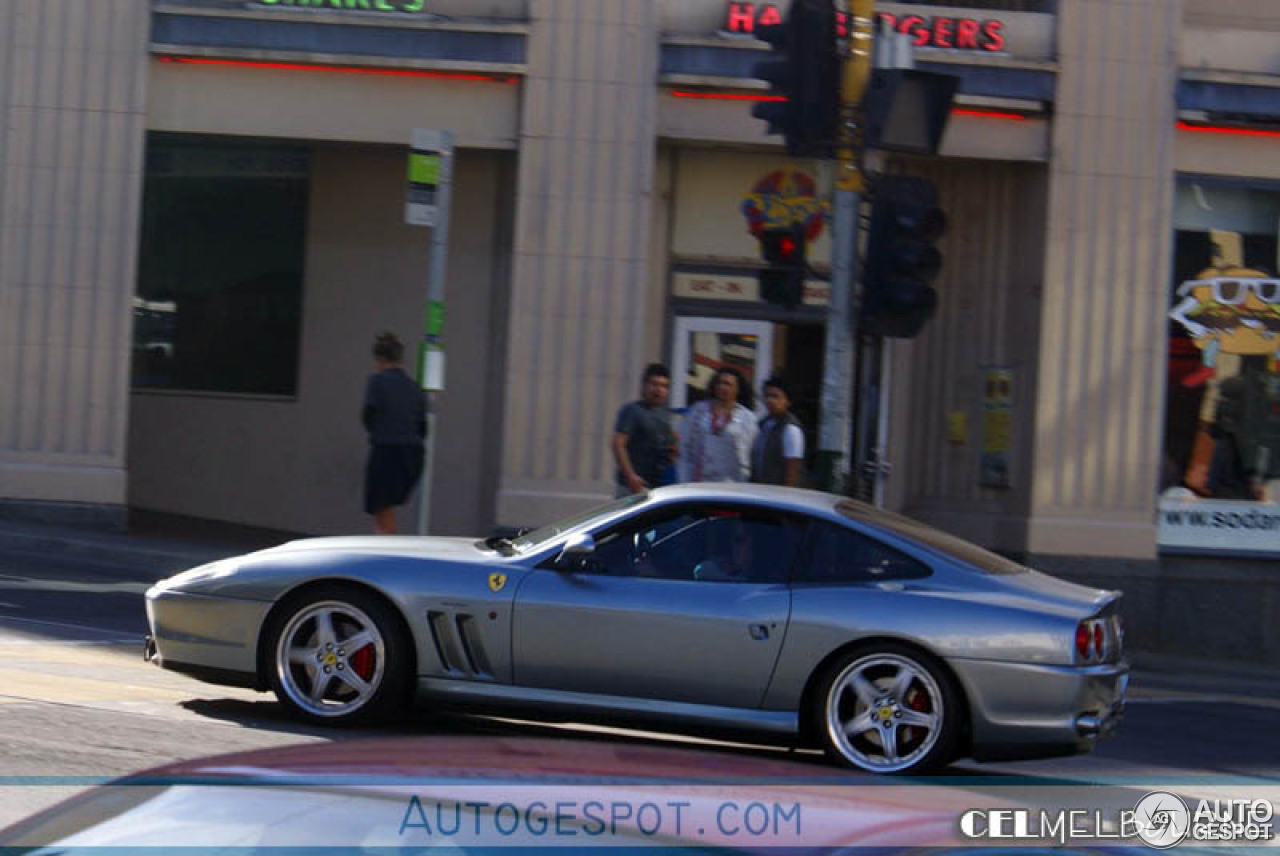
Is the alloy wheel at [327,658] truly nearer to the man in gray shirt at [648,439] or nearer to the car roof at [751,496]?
the car roof at [751,496]

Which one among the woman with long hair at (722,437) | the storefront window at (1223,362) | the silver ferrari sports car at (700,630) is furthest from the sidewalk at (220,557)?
the silver ferrari sports car at (700,630)

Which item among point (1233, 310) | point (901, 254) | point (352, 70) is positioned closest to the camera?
point (901, 254)

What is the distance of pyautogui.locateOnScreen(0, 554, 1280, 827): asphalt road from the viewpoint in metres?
7.22

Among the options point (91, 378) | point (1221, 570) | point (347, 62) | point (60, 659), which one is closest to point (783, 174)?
point (347, 62)

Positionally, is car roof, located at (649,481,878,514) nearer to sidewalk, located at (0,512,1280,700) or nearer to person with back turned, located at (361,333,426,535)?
person with back turned, located at (361,333,426,535)

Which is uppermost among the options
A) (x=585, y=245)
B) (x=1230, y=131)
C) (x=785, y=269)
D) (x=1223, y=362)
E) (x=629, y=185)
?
(x=1230, y=131)

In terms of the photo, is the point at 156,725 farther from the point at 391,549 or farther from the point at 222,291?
the point at 222,291

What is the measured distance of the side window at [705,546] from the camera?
789 centimetres

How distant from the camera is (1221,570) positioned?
16.1 metres

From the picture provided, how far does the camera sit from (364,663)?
795 centimetres

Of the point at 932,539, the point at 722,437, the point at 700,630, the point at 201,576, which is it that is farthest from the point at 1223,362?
the point at 201,576

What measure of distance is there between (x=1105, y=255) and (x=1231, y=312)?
4.42 ft

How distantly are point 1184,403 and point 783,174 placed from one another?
4.39m

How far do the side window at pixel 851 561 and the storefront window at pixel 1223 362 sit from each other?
9124 mm
